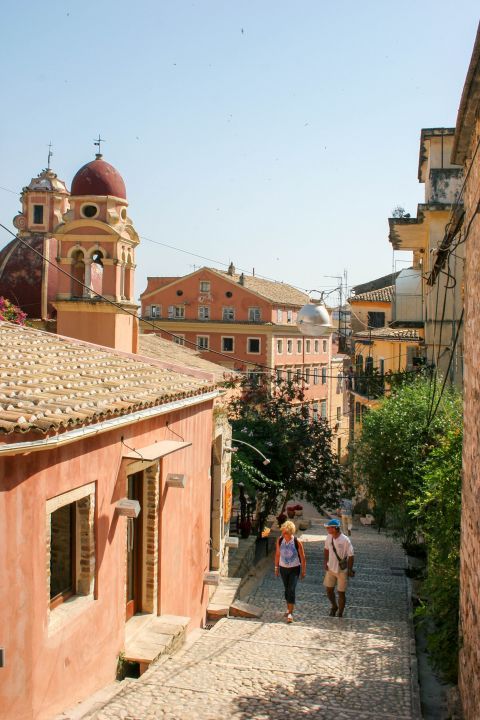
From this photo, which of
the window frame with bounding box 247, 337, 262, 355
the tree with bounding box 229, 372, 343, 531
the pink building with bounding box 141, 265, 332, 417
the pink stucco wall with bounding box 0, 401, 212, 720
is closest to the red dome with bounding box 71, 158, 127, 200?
the tree with bounding box 229, 372, 343, 531

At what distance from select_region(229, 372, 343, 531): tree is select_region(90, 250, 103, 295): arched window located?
5437 millimetres

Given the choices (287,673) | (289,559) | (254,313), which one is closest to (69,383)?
(287,673)

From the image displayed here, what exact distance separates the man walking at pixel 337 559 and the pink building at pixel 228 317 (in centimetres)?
4389

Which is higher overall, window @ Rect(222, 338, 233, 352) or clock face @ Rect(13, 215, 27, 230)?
clock face @ Rect(13, 215, 27, 230)

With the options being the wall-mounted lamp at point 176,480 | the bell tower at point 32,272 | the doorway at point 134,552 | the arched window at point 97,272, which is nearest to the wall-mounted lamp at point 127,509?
the doorway at point 134,552

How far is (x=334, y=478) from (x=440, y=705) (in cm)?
1655

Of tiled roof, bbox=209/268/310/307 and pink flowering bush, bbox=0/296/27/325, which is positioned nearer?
pink flowering bush, bbox=0/296/27/325

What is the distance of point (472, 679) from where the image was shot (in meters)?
6.69

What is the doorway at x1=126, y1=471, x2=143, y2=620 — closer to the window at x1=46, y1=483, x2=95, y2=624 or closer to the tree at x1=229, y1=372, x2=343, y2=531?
the window at x1=46, y1=483, x2=95, y2=624

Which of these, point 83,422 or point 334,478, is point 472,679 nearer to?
point 83,422

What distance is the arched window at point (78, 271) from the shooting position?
67.0 feet

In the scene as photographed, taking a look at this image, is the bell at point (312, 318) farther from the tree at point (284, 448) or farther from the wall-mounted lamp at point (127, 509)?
the tree at point (284, 448)

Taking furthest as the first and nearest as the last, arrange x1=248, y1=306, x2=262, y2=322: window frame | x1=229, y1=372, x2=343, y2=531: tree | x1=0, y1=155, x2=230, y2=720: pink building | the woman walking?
1. x1=248, y1=306, x2=262, y2=322: window frame
2. x1=229, y1=372, x2=343, y2=531: tree
3. the woman walking
4. x1=0, y1=155, x2=230, y2=720: pink building

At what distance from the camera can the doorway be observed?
384 inches
